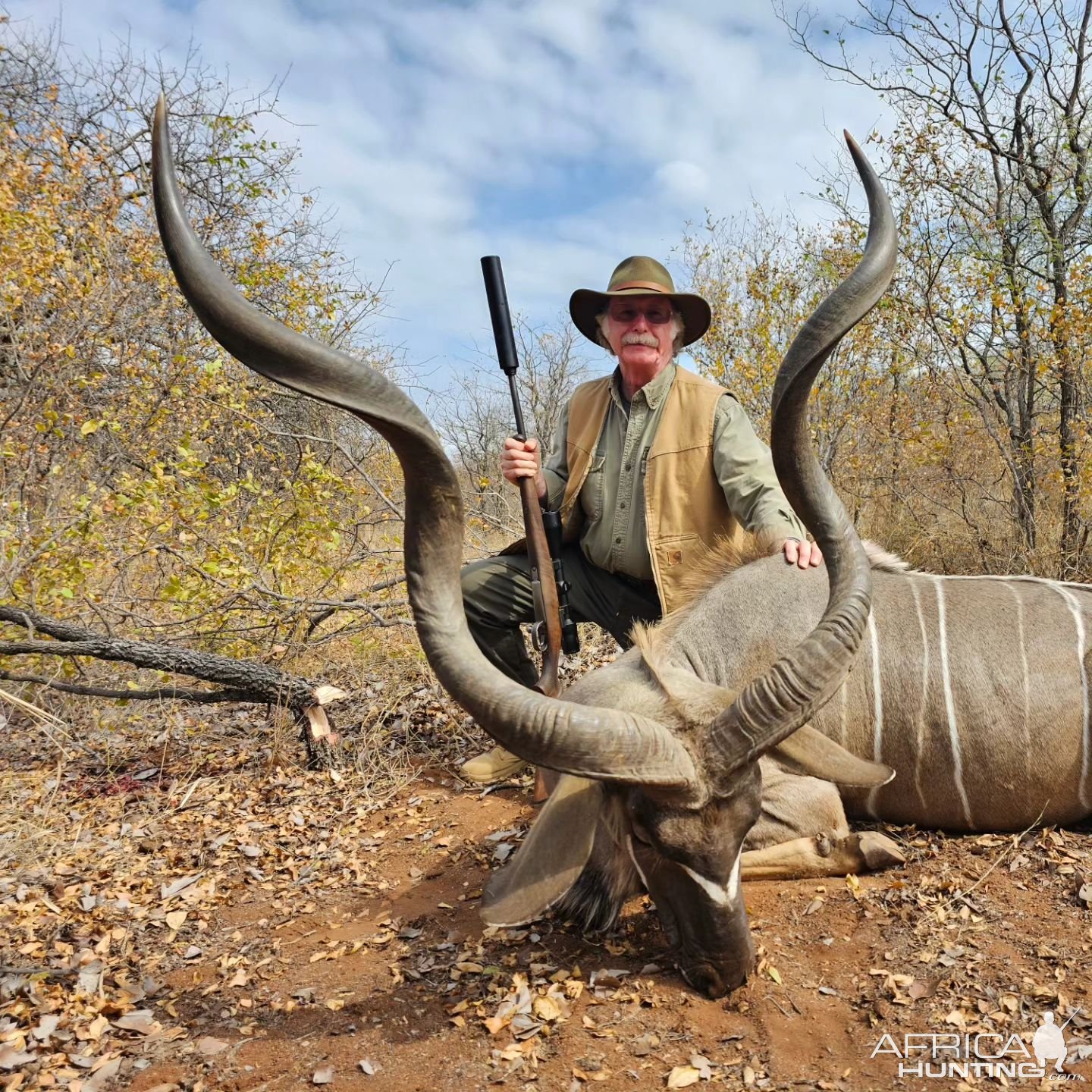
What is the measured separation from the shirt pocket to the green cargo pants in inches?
12.8

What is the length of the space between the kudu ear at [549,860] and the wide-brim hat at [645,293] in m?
2.68

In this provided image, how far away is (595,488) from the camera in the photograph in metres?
4.60

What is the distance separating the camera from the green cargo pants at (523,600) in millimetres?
4688

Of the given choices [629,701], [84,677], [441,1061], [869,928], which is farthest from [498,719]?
[84,677]

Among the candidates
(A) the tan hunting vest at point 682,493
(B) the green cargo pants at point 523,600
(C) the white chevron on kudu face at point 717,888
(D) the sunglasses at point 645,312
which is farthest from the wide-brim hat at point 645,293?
(C) the white chevron on kudu face at point 717,888

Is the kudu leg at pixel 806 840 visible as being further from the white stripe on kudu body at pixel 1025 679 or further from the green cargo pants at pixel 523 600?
the green cargo pants at pixel 523 600

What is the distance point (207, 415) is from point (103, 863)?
4.84 m

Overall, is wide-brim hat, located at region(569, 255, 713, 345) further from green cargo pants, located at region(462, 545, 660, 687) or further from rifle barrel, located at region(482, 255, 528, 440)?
green cargo pants, located at region(462, 545, 660, 687)

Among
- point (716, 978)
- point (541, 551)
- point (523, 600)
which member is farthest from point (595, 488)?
point (716, 978)

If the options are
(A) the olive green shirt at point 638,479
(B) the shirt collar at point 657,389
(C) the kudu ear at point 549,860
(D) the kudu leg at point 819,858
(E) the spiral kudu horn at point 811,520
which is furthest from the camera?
(B) the shirt collar at point 657,389

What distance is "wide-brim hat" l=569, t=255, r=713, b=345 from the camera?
446cm

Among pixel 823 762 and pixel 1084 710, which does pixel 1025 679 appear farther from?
pixel 823 762

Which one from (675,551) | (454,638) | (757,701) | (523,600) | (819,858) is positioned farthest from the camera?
(523,600)

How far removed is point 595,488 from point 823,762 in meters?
2.06
